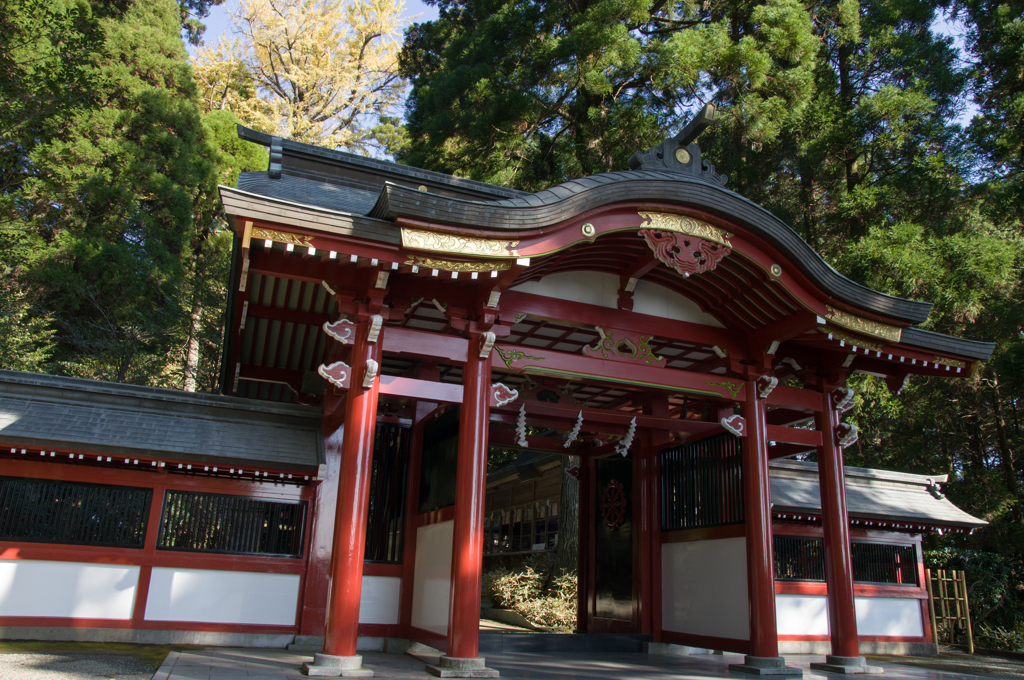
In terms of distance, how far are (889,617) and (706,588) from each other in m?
4.64

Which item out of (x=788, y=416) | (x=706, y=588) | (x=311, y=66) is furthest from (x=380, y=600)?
(x=311, y=66)

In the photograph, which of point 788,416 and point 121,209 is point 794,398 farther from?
point 121,209

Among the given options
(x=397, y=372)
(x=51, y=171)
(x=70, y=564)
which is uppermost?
(x=51, y=171)

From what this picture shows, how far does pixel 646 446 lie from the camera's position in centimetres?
1044

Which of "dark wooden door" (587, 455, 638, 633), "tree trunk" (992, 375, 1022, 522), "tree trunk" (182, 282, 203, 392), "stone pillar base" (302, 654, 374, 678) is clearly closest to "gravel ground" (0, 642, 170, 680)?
"stone pillar base" (302, 654, 374, 678)

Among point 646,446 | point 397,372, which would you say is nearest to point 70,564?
point 397,372

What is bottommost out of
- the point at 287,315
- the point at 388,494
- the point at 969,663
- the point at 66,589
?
the point at 969,663

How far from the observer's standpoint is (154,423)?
327 inches

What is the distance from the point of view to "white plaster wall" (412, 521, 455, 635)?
7.63 m

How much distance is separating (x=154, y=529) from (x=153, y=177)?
561 inches

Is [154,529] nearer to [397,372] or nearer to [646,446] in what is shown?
[397,372]

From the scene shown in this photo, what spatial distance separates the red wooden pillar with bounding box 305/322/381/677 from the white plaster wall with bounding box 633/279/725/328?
3.38m

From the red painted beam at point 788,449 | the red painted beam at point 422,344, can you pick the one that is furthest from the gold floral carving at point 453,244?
the red painted beam at point 788,449

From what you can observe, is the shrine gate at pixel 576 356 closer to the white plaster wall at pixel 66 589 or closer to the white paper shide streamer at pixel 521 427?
the white paper shide streamer at pixel 521 427
